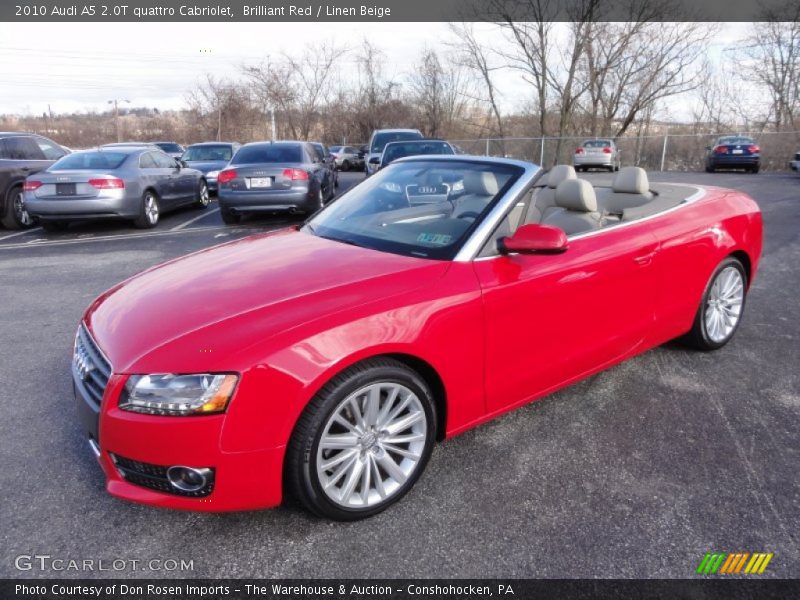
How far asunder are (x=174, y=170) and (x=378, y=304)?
10864 mm

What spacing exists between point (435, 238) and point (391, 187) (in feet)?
2.93

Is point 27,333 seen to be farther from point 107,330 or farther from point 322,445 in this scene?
point 322,445

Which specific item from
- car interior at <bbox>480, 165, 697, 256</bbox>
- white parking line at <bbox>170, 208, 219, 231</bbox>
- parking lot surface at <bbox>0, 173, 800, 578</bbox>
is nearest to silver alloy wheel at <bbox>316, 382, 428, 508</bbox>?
parking lot surface at <bbox>0, 173, 800, 578</bbox>

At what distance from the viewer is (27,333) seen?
4719mm

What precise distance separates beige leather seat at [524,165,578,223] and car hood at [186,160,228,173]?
13.2 meters

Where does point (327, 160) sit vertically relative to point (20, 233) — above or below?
above

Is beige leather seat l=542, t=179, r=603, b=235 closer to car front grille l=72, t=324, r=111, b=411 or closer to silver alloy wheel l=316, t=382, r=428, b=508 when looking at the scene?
silver alloy wheel l=316, t=382, r=428, b=508

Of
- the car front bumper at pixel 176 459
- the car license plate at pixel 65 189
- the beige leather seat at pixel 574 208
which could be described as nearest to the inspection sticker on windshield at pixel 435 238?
the beige leather seat at pixel 574 208

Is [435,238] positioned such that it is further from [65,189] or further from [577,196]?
[65,189]

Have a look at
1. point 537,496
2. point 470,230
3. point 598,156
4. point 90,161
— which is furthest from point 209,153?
point 598,156

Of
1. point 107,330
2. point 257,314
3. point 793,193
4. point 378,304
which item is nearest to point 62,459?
point 107,330

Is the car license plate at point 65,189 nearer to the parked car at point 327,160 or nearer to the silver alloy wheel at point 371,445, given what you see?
the parked car at point 327,160

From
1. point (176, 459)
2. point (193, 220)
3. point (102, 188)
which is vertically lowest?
point (176, 459)

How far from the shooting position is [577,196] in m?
3.50
